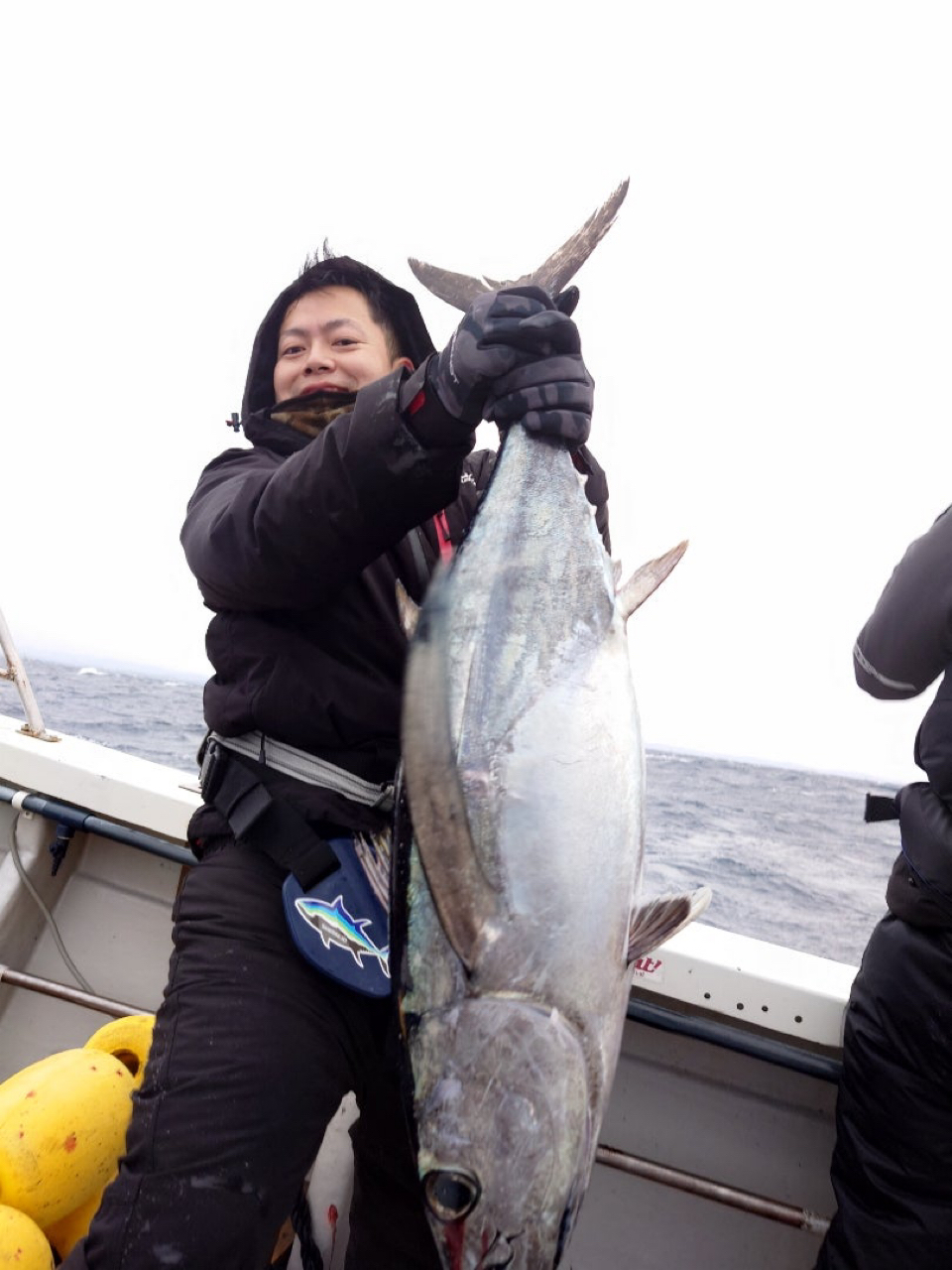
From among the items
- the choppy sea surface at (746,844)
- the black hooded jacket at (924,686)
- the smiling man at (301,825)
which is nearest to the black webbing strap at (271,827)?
the smiling man at (301,825)

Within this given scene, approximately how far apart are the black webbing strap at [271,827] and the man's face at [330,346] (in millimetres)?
937

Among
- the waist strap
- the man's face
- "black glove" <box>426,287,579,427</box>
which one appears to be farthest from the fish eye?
the man's face

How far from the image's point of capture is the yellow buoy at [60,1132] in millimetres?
1785

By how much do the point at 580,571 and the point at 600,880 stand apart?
55cm

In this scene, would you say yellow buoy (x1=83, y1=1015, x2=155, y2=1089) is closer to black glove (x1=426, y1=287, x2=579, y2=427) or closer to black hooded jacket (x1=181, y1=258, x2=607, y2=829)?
black hooded jacket (x1=181, y1=258, x2=607, y2=829)

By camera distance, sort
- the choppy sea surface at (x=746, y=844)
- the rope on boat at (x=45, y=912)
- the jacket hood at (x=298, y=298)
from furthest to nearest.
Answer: the choppy sea surface at (x=746, y=844), the rope on boat at (x=45, y=912), the jacket hood at (x=298, y=298)

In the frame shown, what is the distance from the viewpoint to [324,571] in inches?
56.9

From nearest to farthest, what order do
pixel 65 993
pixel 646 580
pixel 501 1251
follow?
pixel 501 1251
pixel 646 580
pixel 65 993

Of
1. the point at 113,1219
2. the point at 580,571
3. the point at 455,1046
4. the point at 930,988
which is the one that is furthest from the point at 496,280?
the point at 113,1219

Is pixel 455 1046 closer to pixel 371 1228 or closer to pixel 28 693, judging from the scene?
pixel 371 1228

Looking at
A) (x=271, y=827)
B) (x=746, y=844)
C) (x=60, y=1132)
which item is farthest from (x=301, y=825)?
(x=746, y=844)

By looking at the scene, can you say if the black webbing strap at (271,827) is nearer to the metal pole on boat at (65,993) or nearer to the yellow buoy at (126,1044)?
the yellow buoy at (126,1044)

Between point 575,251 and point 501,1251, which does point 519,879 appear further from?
point 575,251

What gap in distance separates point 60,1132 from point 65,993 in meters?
0.86
